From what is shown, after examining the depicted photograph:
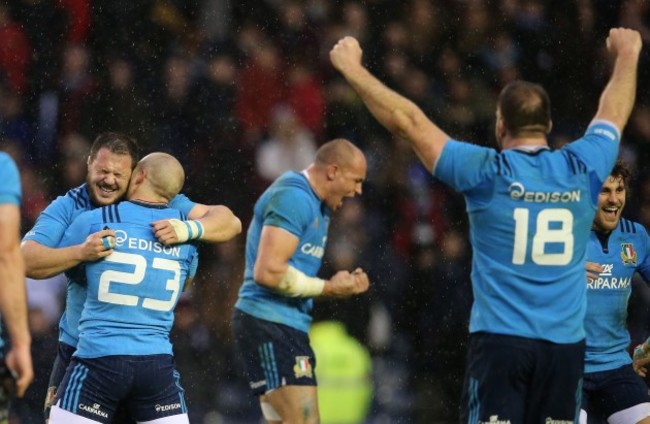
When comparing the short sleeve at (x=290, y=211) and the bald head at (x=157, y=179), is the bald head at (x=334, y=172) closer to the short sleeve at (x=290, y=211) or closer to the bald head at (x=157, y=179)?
the short sleeve at (x=290, y=211)

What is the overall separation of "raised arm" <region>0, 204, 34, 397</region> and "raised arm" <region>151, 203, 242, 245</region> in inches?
49.1

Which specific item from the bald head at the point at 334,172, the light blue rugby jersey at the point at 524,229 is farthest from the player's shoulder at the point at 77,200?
the light blue rugby jersey at the point at 524,229

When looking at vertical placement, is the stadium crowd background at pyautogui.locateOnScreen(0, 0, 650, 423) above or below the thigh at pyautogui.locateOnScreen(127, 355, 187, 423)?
A: above

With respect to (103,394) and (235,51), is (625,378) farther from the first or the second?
(235,51)

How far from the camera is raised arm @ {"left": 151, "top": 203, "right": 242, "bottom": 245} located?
4.91 m

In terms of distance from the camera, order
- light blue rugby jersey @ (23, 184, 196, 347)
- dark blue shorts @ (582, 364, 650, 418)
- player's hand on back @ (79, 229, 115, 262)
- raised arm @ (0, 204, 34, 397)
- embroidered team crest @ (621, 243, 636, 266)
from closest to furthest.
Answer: raised arm @ (0, 204, 34, 397) < player's hand on back @ (79, 229, 115, 262) < light blue rugby jersey @ (23, 184, 196, 347) < dark blue shorts @ (582, 364, 650, 418) < embroidered team crest @ (621, 243, 636, 266)

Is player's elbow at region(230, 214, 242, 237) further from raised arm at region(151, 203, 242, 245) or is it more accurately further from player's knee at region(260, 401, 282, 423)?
player's knee at region(260, 401, 282, 423)

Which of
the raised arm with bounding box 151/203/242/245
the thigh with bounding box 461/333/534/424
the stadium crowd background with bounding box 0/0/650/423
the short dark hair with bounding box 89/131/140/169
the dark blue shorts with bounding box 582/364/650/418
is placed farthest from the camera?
the stadium crowd background with bounding box 0/0/650/423

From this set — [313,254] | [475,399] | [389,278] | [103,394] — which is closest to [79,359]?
[103,394]

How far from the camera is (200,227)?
5117 mm

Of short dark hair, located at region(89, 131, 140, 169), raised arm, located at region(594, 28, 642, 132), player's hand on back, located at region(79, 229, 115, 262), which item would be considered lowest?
player's hand on back, located at region(79, 229, 115, 262)

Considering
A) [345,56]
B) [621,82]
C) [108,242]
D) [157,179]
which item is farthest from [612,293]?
[108,242]

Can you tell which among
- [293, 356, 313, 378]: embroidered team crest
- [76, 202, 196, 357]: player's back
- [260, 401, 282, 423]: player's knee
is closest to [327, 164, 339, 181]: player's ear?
[293, 356, 313, 378]: embroidered team crest

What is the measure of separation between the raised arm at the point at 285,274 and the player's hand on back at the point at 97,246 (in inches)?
31.9
